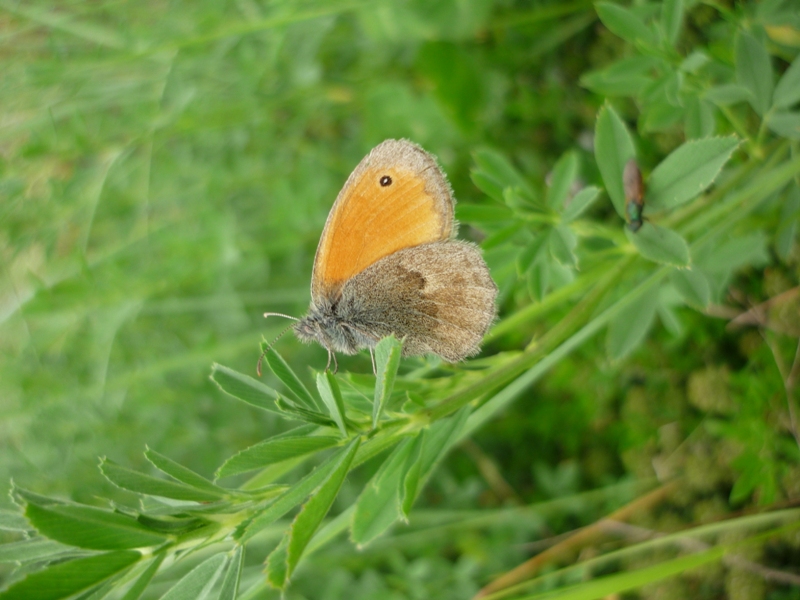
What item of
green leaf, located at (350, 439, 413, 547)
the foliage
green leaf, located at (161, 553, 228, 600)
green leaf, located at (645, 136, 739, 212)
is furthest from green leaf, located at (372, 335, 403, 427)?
green leaf, located at (645, 136, 739, 212)

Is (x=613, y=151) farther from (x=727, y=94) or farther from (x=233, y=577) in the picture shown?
(x=233, y=577)

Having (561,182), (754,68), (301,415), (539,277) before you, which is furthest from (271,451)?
(754,68)

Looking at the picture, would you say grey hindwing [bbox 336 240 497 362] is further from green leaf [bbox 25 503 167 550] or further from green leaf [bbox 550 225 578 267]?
green leaf [bbox 25 503 167 550]

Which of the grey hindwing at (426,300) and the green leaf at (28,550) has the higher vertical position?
the green leaf at (28,550)

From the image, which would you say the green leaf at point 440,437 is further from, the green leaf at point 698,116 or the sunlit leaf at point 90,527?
the green leaf at point 698,116

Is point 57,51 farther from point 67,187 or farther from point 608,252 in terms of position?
point 608,252

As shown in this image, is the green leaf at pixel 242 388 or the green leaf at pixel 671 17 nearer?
the green leaf at pixel 242 388

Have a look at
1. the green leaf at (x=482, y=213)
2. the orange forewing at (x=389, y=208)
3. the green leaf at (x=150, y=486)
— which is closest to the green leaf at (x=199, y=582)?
the green leaf at (x=150, y=486)
